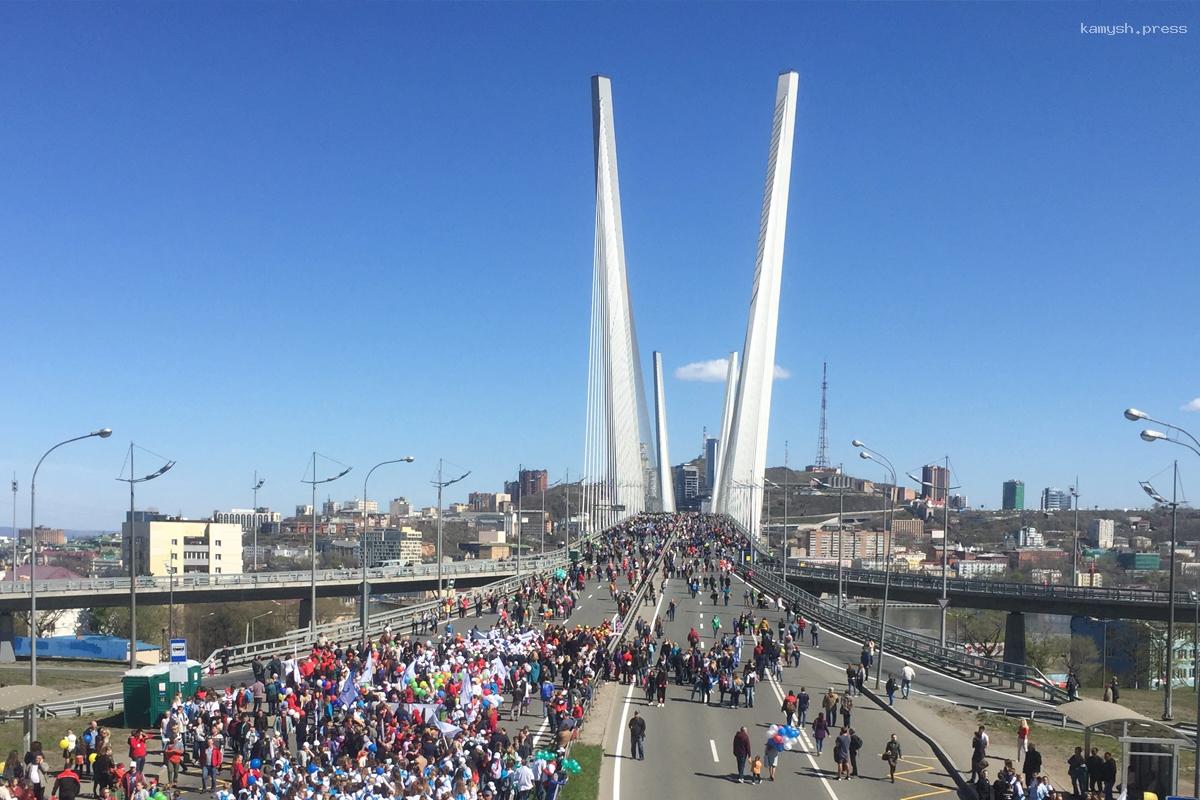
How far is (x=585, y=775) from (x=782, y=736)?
13.8ft

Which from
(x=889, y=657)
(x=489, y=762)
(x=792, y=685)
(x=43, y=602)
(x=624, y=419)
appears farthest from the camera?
(x=624, y=419)

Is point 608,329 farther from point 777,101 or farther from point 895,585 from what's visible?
point 895,585

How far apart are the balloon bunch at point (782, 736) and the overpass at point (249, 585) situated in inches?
1553

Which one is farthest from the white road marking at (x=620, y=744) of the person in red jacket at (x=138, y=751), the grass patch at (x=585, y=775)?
the person in red jacket at (x=138, y=751)

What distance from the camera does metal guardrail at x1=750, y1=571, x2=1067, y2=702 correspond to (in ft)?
112

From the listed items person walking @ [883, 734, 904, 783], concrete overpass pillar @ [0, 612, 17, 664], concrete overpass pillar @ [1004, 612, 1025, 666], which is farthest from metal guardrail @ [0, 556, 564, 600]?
person walking @ [883, 734, 904, 783]

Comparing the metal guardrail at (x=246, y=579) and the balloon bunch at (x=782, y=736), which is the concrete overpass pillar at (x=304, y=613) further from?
the balloon bunch at (x=782, y=736)

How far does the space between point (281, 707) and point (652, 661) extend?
47.0 feet

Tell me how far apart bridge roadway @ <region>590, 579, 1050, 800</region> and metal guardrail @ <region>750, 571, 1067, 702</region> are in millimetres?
945

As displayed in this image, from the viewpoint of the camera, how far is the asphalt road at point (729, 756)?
21.8 metres

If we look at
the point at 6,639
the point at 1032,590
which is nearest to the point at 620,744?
the point at 1032,590

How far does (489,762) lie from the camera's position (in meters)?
20.2

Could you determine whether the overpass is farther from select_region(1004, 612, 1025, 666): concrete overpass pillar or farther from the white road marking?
the white road marking

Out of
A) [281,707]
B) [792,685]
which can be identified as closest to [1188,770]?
[792,685]
